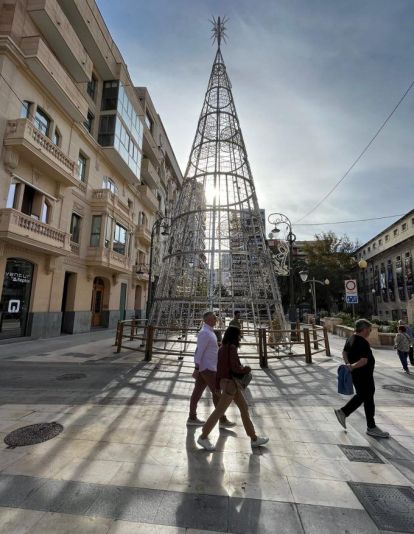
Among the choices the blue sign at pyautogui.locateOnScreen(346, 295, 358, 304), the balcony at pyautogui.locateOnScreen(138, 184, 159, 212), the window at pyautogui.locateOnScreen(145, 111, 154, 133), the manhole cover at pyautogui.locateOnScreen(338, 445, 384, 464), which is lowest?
the manhole cover at pyautogui.locateOnScreen(338, 445, 384, 464)

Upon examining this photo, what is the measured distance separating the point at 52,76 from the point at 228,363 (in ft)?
55.0

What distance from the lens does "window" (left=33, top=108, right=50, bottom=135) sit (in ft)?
Answer: 49.2

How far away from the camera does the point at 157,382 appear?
24.0ft

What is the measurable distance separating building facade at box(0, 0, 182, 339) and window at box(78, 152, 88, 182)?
0.06 metres

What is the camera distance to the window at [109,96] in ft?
72.0

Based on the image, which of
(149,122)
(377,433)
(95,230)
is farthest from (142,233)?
(377,433)

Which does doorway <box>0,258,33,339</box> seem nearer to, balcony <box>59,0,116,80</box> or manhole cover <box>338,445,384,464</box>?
manhole cover <box>338,445,384,464</box>

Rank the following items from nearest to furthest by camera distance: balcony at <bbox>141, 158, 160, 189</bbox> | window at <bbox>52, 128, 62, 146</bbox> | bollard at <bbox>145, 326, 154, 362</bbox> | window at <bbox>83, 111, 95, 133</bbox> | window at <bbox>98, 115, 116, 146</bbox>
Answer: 1. bollard at <bbox>145, 326, 154, 362</bbox>
2. window at <bbox>52, 128, 62, 146</bbox>
3. window at <bbox>83, 111, 95, 133</bbox>
4. window at <bbox>98, 115, 116, 146</bbox>
5. balcony at <bbox>141, 158, 160, 189</bbox>

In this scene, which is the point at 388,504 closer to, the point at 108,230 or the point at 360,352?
the point at 360,352

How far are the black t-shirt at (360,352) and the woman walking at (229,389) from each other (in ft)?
6.12

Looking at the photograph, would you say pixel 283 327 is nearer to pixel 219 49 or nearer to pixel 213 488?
pixel 213 488

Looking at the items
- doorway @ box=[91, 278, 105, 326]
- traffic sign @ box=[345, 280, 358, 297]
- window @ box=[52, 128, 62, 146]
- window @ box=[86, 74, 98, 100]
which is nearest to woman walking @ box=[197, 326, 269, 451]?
traffic sign @ box=[345, 280, 358, 297]

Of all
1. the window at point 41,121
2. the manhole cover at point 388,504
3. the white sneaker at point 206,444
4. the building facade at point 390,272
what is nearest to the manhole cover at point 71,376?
the white sneaker at point 206,444

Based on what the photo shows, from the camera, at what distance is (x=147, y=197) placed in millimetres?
29625
